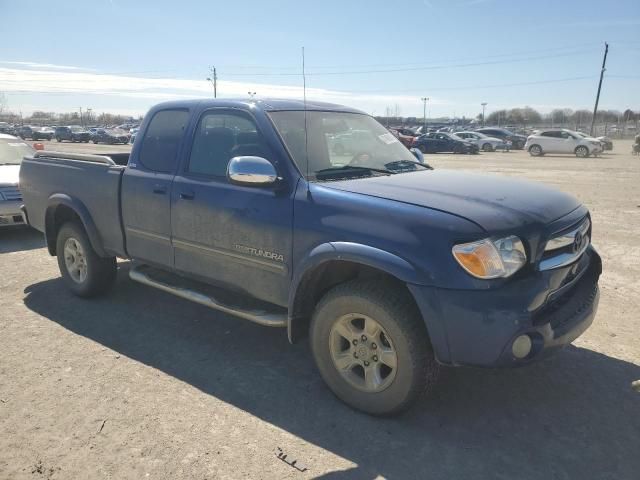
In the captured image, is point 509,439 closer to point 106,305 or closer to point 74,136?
point 106,305

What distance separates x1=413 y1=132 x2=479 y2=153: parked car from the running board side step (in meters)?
29.4

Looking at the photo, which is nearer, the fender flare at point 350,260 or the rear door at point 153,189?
the fender flare at point 350,260

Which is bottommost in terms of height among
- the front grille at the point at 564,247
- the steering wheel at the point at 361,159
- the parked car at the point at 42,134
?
the parked car at the point at 42,134

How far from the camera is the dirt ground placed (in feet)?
8.93

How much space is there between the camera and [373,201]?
301 cm

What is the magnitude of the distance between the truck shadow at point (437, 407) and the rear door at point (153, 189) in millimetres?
755

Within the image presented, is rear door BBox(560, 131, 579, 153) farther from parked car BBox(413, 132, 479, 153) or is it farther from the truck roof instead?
the truck roof

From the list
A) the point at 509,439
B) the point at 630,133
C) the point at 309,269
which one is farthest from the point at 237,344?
the point at 630,133

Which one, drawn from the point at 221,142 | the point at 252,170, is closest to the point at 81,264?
the point at 221,142

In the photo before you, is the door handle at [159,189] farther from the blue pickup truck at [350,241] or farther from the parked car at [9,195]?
the parked car at [9,195]

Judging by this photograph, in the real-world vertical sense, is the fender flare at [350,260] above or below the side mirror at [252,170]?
below

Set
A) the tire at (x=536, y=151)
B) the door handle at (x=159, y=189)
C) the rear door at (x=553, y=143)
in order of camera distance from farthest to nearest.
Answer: the tire at (x=536, y=151)
the rear door at (x=553, y=143)
the door handle at (x=159, y=189)

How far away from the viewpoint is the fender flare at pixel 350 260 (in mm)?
2771

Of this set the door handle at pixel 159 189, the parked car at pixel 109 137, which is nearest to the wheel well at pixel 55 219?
the door handle at pixel 159 189
